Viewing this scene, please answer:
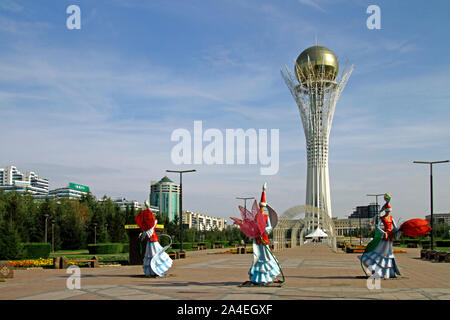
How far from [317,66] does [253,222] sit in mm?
65680

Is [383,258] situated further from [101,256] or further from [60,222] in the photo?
[60,222]

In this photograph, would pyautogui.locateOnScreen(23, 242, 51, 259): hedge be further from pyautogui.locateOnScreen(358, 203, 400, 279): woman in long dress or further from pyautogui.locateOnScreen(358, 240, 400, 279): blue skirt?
pyautogui.locateOnScreen(358, 240, 400, 279): blue skirt

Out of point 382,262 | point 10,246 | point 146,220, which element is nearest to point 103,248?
point 10,246

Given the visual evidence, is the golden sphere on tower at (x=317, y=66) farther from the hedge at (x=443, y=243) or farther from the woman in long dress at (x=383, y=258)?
the woman in long dress at (x=383, y=258)

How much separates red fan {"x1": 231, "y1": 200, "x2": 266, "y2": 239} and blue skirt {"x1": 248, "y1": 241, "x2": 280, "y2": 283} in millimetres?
393

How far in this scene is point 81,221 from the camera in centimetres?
5022

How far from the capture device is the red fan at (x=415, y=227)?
14555mm

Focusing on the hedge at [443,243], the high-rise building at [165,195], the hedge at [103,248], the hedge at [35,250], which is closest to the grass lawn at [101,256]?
the hedge at [103,248]

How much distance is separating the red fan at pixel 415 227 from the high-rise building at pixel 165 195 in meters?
137

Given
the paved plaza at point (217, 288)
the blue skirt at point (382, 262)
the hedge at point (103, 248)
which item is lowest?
the hedge at point (103, 248)

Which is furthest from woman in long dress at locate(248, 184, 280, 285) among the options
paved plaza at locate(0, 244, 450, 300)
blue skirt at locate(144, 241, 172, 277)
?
blue skirt at locate(144, 241, 172, 277)
